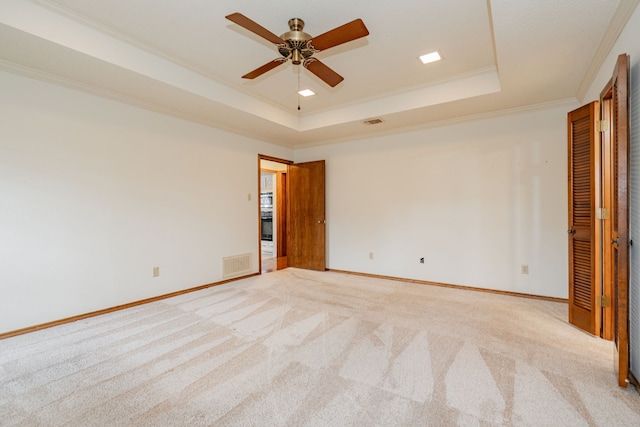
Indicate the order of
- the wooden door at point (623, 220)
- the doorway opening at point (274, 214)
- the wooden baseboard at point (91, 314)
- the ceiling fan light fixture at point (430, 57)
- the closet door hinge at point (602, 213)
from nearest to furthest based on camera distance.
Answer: the wooden door at point (623, 220) → the closet door hinge at point (602, 213) → the wooden baseboard at point (91, 314) → the ceiling fan light fixture at point (430, 57) → the doorway opening at point (274, 214)

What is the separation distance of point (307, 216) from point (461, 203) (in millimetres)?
2749

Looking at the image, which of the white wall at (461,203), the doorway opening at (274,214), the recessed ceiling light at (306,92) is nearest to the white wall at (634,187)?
the white wall at (461,203)

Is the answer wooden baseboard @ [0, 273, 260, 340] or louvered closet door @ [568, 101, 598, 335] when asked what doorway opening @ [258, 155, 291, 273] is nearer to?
wooden baseboard @ [0, 273, 260, 340]

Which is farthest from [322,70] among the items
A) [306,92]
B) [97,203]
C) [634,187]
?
[97,203]

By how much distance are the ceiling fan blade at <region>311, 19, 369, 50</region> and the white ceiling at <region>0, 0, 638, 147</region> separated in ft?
1.21

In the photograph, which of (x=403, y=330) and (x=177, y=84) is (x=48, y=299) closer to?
(x=177, y=84)

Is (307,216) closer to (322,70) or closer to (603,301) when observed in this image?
(322,70)

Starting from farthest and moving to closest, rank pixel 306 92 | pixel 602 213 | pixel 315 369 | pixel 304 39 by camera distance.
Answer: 1. pixel 306 92
2. pixel 602 213
3. pixel 304 39
4. pixel 315 369

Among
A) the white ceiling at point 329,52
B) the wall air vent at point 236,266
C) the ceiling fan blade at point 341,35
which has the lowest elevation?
the wall air vent at point 236,266

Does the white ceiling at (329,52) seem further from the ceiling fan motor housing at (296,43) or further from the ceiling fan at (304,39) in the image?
the ceiling fan at (304,39)

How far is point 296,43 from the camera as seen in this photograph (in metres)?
2.31

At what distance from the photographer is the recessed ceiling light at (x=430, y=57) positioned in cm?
305

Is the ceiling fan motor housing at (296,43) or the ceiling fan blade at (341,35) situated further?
the ceiling fan motor housing at (296,43)

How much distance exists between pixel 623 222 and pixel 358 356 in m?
1.98
